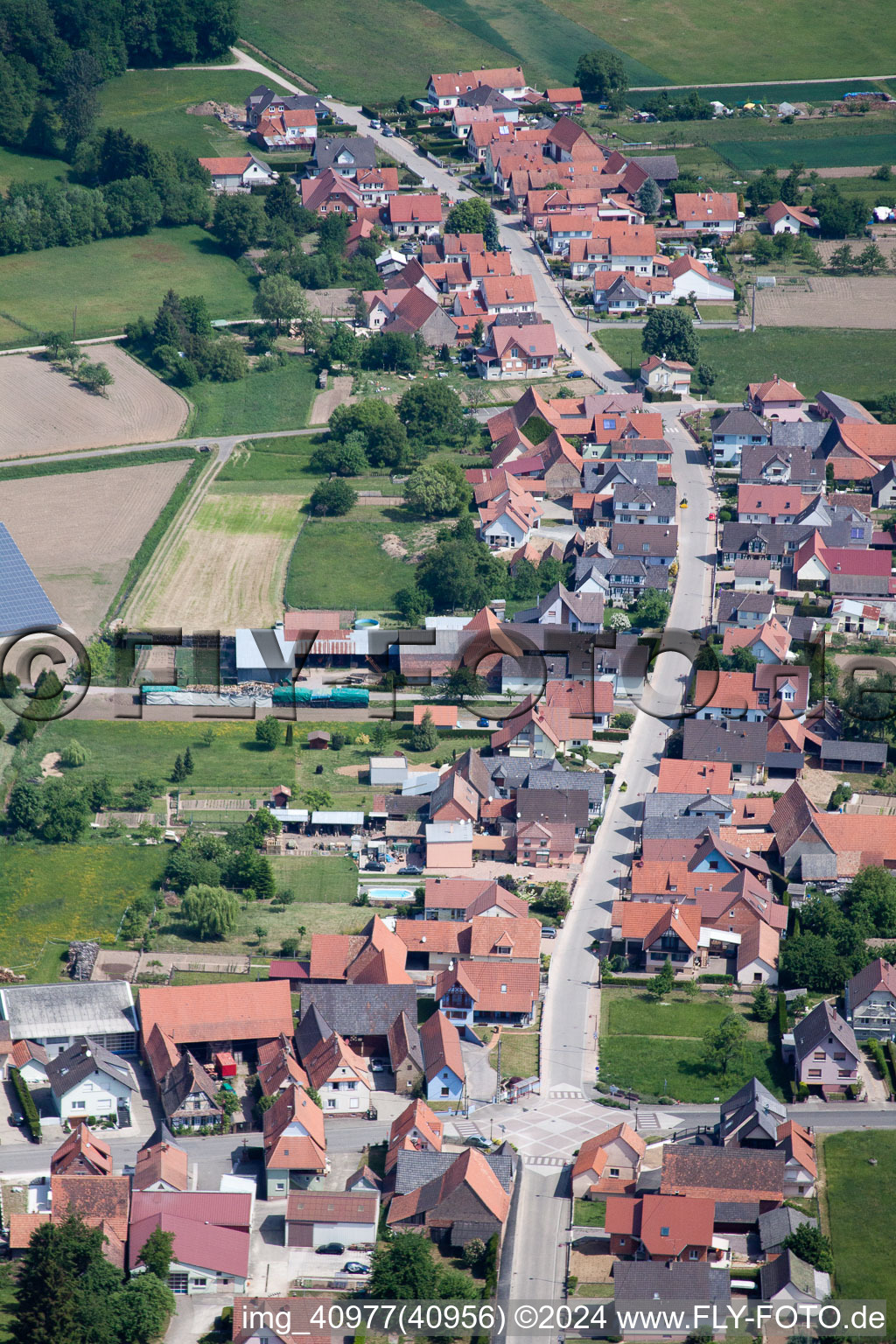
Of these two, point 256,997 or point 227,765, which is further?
point 227,765

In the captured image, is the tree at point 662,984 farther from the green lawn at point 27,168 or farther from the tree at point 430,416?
the green lawn at point 27,168

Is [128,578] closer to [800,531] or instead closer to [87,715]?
[87,715]

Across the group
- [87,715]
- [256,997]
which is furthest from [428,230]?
[256,997]

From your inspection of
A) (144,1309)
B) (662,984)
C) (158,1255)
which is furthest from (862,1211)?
(144,1309)

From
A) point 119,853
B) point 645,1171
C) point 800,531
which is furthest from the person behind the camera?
point 800,531

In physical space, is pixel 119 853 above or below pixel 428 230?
below

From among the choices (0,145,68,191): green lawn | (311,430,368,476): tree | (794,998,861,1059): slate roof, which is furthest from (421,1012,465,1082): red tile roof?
(0,145,68,191): green lawn

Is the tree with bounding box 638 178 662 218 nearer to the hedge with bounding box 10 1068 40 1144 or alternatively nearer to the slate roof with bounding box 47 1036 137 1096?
Result: the slate roof with bounding box 47 1036 137 1096
